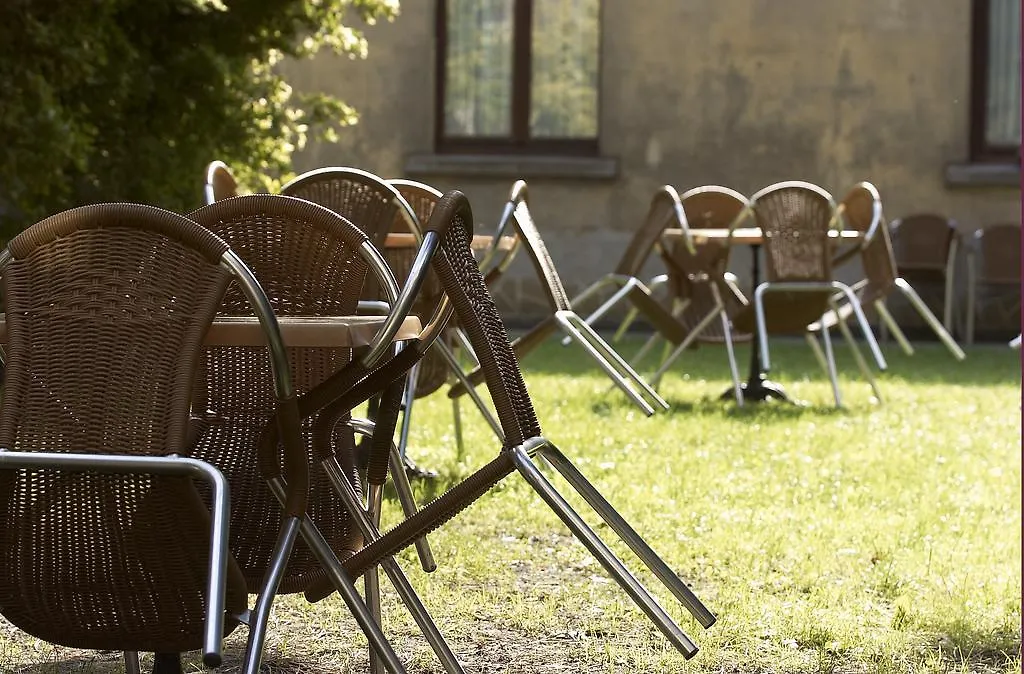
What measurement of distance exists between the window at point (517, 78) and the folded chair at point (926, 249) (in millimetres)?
2544

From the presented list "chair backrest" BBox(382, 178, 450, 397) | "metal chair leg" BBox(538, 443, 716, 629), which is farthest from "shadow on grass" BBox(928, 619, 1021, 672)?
"chair backrest" BBox(382, 178, 450, 397)

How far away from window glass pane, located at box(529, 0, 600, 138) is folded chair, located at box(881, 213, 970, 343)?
257 cm

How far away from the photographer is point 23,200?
7.59 m

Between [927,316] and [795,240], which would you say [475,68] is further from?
[795,240]

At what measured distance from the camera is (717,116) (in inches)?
535

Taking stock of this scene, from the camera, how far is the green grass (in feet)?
11.0

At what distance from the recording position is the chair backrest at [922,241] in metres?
13.1

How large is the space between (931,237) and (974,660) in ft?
33.6

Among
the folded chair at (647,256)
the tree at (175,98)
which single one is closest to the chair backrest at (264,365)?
the folded chair at (647,256)

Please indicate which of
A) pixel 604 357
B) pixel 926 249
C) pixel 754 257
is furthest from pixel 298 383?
pixel 926 249

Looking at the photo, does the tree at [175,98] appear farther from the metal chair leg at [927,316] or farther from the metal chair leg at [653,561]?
the metal chair leg at [653,561]

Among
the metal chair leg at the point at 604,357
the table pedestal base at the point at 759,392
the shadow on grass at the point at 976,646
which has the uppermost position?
the metal chair leg at the point at 604,357

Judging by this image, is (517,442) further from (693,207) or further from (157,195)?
(693,207)

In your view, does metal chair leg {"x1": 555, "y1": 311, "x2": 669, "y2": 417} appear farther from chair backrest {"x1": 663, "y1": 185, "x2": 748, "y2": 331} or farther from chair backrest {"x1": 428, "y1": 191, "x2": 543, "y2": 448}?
chair backrest {"x1": 663, "y1": 185, "x2": 748, "y2": 331}
